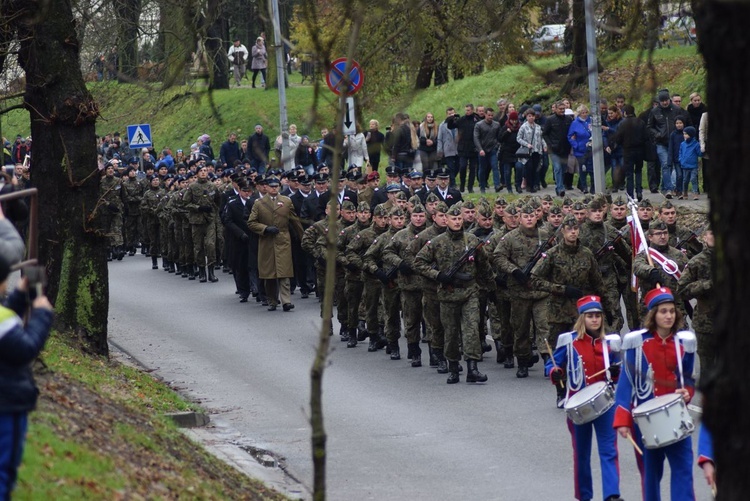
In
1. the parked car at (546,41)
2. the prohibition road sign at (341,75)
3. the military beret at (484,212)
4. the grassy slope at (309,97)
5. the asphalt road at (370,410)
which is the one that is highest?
the grassy slope at (309,97)

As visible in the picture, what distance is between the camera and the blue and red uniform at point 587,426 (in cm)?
956

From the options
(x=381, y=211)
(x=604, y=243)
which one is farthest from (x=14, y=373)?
(x=381, y=211)

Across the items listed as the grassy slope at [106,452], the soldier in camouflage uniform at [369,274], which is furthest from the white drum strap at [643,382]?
the soldier in camouflage uniform at [369,274]

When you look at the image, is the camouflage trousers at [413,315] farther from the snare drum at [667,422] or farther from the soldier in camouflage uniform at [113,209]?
the soldier in camouflage uniform at [113,209]

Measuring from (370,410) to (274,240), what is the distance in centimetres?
827

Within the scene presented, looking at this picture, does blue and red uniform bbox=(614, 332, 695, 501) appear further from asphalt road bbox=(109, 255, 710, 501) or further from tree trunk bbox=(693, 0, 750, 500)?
tree trunk bbox=(693, 0, 750, 500)

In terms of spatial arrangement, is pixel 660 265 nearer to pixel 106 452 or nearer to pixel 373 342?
pixel 373 342

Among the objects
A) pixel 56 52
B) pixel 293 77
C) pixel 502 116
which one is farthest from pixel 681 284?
pixel 293 77

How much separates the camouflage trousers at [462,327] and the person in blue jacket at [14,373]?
8.69 m

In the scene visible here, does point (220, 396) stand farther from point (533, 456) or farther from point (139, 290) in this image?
point (139, 290)

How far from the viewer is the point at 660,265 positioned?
47.4 ft

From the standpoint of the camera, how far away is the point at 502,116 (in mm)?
28828

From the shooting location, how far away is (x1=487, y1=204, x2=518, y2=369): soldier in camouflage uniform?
15.8 metres

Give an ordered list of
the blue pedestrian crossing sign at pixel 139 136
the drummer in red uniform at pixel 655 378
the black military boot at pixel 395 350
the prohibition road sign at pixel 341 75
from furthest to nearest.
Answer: the blue pedestrian crossing sign at pixel 139 136 < the black military boot at pixel 395 350 < the drummer in red uniform at pixel 655 378 < the prohibition road sign at pixel 341 75
